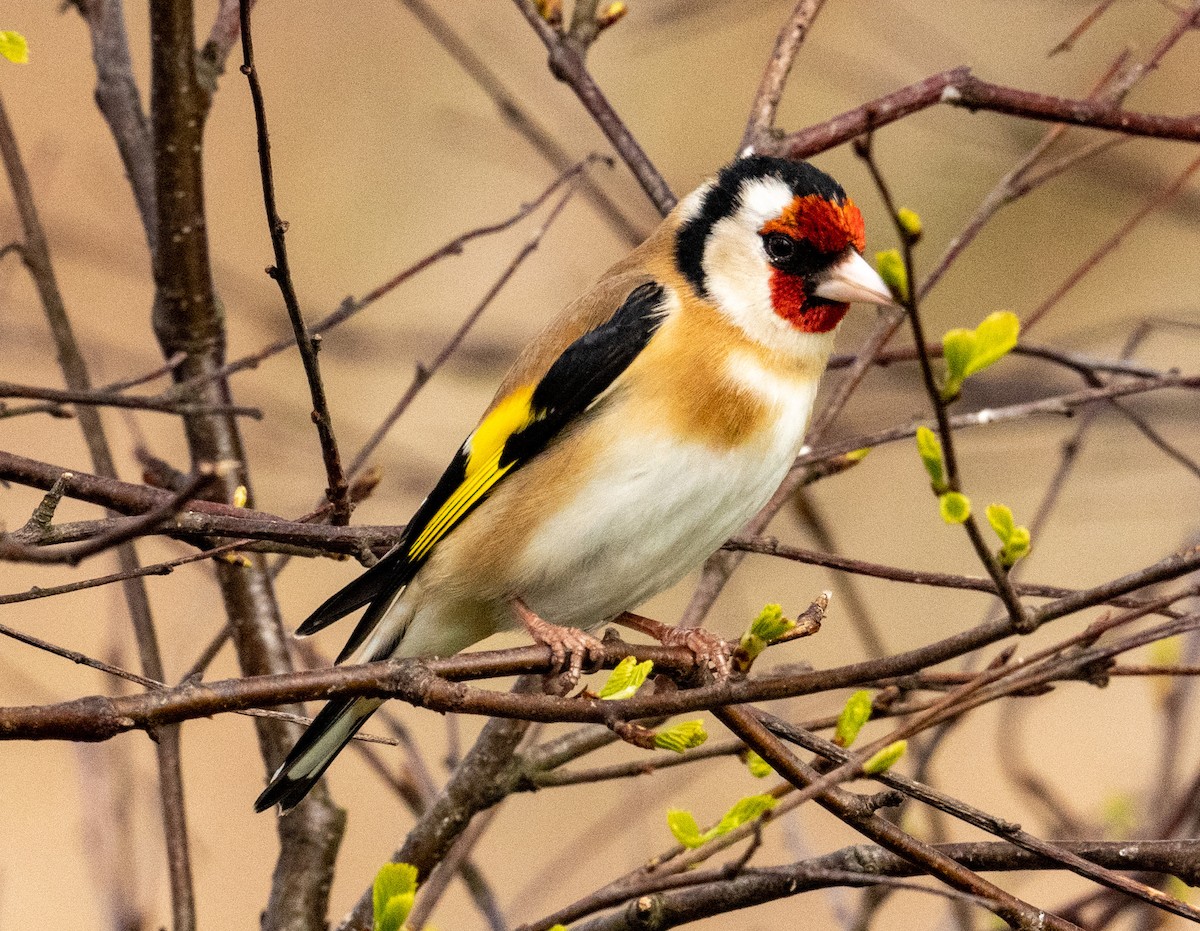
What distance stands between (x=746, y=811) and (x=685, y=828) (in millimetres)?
121

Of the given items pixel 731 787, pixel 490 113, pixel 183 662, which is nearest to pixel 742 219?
pixel 183 662

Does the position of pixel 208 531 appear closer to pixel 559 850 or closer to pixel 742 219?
pixel 742 219

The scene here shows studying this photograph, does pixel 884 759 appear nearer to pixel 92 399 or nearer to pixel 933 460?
pixel 933 460

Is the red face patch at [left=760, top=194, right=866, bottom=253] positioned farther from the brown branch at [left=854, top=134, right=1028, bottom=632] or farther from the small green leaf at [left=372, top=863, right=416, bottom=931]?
the small green leaf at [left=372, top=863, right=416, bottom=931]

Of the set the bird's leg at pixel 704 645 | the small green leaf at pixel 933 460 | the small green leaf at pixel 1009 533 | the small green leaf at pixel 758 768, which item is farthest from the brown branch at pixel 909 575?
the small green leaf at pixel 933 460

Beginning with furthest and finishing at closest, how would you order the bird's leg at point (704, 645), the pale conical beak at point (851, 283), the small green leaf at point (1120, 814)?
the small green leaf at point (1120, 814)
the pale conical beak at point (851, 283)
the bird's leg at point (704, 645)

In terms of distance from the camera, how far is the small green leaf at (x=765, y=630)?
191 centimetres

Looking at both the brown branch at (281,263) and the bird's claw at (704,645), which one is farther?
the bird's claw at (704,645)

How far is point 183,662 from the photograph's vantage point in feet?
15.7

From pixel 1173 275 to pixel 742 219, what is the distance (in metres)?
4.37

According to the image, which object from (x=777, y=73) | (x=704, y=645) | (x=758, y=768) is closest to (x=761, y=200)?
(x=777, y=73)

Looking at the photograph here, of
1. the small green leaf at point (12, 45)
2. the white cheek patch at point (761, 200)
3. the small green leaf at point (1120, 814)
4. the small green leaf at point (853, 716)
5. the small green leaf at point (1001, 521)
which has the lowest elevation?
the small green leaf at point (853, 716)

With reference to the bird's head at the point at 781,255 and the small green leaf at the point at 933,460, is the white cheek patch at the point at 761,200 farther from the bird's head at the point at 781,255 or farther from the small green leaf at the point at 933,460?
the small green leaf at the point at 933,460

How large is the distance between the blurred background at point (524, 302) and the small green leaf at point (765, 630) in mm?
2980
